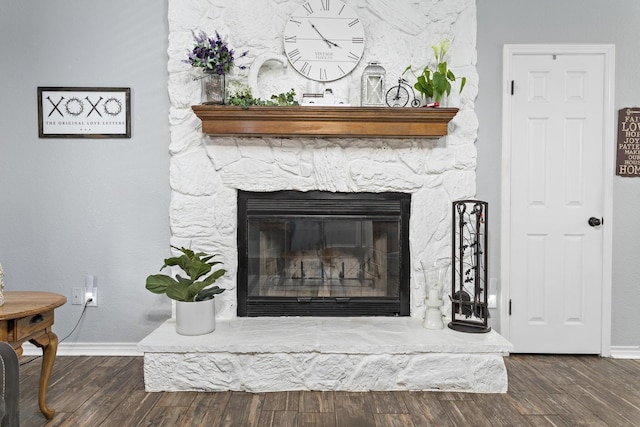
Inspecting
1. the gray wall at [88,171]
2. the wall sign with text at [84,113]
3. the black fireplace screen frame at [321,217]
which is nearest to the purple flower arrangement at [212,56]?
the gray wall at [88,171]

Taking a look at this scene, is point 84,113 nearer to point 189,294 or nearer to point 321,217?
point 189,294

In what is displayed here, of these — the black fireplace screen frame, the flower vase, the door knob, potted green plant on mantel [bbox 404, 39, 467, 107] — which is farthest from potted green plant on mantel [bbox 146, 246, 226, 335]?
the door knob

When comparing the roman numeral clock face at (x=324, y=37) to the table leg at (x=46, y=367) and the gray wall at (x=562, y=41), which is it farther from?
the table leg at (x=46, y=367)

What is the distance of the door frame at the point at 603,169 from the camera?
3.12m

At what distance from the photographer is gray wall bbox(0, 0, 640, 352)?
3107 millimetres

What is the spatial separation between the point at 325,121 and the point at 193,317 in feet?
4.31

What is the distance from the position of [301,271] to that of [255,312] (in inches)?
15.2

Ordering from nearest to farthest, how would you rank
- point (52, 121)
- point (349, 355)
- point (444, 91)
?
1. point (349, 355)
2. point (444, 91)
3. point (52, 121)

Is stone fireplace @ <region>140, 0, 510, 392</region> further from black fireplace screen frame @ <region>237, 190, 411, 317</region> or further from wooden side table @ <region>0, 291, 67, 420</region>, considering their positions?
wooden side table @ <region>0, 291, 67, 420</region>

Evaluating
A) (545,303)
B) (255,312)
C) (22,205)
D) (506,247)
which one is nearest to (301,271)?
(255,312)

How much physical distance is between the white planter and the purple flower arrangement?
133 centimetres

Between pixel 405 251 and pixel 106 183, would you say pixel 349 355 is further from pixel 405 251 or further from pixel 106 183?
pixel 106 183

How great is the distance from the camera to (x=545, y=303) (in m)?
3.19

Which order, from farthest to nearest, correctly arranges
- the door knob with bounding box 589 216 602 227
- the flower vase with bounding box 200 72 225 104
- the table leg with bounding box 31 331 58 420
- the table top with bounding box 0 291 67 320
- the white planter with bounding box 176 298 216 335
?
the door knob with bounding box 589 216 602 227 → the flower vase with bounding box 200 72 225 104 → the white planter with bounding box 176 298 216 335 → the table leg with bounding box 31 331 58 420 → the table top with bounding box 0 291 67 320
